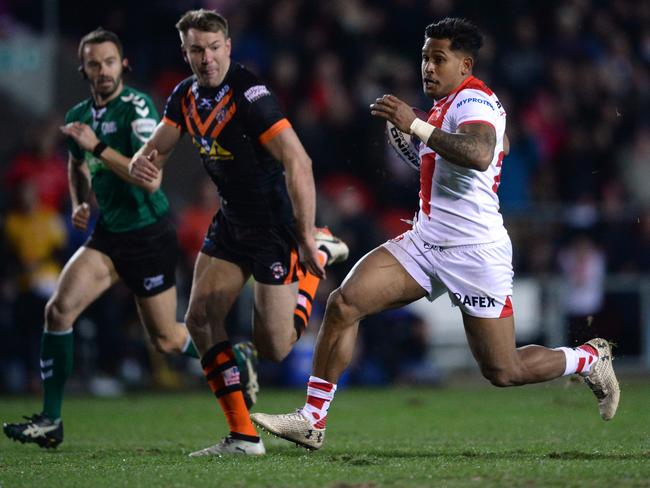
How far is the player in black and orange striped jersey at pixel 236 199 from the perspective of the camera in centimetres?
723

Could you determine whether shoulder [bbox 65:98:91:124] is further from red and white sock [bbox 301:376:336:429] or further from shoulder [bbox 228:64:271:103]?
red and white sock [bbox 301:376:336:429]

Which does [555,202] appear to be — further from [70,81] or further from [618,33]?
[70,81]

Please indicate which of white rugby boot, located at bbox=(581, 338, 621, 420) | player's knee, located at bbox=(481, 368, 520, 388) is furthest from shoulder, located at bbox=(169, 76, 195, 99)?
white rugby boot, located at bbox=(581, 338, 621, 420)

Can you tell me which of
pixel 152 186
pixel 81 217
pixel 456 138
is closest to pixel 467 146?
pixel 456 138

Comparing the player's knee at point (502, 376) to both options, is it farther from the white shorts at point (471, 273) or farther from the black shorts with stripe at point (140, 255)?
the black shorts with stripe at point (140, 255)

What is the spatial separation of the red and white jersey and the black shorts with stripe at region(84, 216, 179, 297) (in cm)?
231

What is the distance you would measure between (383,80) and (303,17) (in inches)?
58.1

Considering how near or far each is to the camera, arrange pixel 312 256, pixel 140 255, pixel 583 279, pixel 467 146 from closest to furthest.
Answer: pixel 467 146
pixel 312 256
pixel 140 255
pixel 583 279

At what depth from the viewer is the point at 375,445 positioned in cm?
794

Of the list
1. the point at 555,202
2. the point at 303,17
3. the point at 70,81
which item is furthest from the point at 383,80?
the point at 70,81

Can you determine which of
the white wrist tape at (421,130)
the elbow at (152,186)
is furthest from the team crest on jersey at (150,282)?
the white wrist tape at (421,130)

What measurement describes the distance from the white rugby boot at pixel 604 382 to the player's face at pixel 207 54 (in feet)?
9.12

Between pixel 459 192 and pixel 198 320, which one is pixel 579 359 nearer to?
pixel 459 192

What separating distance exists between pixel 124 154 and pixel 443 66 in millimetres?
2590
